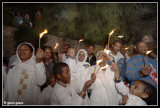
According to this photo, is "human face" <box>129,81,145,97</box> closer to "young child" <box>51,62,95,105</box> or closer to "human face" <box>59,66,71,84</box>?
"young child" <box>51,62,95,105</box>

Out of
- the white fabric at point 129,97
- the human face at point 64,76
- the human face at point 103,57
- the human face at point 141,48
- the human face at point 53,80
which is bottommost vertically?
the white fabric at point 129,97

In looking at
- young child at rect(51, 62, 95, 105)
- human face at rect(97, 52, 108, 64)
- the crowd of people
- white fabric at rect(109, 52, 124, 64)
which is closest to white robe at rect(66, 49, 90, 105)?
the crowd of people

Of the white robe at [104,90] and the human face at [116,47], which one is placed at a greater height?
the human face at [116,47]

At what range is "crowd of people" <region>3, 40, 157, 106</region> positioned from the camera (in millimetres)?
2758

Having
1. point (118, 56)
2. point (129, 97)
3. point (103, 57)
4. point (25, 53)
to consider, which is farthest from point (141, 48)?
point (25, 53)

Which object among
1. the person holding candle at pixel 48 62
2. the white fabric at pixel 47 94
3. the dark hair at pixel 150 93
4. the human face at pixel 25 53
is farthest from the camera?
the person holding candle at pixel 48 62

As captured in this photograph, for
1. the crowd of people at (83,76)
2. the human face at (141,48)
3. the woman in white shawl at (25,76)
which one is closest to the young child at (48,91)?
the crowd of people at (83,76)

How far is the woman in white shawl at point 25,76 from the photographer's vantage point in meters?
2.84

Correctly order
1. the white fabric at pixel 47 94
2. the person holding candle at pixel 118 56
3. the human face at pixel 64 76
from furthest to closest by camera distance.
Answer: the person holding candle at pixel 118 56 → the white fabric at pixel 47 94 → the human face at pixel 64 76

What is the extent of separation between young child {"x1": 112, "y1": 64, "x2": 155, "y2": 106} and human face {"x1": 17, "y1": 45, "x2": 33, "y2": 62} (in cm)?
184

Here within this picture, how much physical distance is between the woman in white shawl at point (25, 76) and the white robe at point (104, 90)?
1094mm

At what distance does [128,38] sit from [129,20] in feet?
1.41

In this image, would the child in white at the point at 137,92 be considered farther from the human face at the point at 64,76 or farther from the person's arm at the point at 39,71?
the person's arm at the point at 39,71

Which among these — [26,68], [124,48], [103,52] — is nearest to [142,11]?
[124,48]
